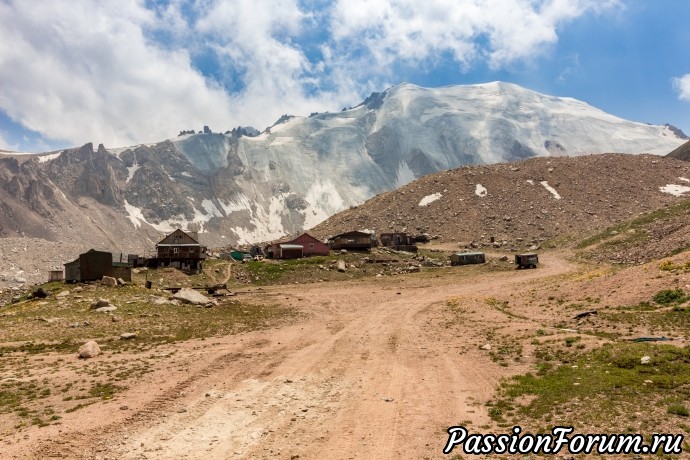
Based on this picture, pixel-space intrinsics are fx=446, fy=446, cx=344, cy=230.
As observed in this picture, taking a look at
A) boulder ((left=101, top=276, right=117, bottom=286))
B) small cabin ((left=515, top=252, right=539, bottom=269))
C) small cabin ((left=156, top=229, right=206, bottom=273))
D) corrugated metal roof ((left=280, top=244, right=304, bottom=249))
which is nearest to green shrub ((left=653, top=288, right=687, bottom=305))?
small cabin ((left=515, top=252, right=539, bottom=269))

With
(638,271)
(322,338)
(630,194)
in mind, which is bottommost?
(322,338)

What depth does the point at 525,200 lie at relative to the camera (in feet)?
401

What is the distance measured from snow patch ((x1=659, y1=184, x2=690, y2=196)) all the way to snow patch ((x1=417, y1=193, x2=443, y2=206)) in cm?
6022

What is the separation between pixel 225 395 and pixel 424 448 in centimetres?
993

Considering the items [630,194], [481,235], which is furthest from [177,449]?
[630,194]

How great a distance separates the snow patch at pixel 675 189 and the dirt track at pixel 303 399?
377 ft

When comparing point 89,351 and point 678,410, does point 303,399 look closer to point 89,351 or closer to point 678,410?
point 678,410

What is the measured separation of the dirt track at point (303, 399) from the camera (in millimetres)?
14812

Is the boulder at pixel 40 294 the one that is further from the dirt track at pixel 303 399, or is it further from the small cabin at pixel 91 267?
the dirt track at pixel 303 399

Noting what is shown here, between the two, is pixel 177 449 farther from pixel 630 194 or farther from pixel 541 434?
pixel 630 194

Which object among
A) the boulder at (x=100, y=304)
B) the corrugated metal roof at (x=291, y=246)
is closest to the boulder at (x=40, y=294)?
the boulder at (x=100, y=304)

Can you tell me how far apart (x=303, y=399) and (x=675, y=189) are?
13929 centimetres

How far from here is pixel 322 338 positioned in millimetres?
32781

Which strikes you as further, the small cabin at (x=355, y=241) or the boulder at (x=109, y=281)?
the small cabin at (x=355, y=241)
